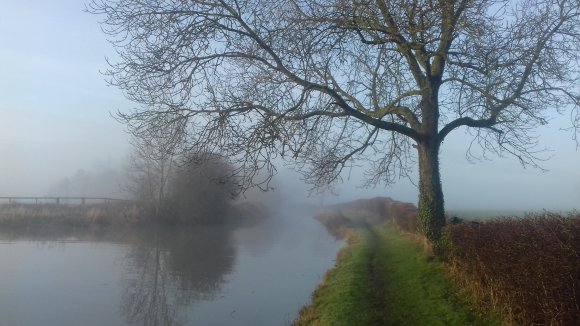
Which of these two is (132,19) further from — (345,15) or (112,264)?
(112,264)

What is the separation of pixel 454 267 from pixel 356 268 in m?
4.55

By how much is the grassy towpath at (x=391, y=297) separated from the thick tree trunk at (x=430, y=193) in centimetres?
89

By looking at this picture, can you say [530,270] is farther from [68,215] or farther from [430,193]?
[68,215]

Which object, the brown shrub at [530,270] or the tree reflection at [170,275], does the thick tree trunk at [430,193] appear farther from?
the tree reflection at [170,275]

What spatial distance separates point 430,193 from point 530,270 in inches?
324

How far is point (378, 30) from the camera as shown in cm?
1160

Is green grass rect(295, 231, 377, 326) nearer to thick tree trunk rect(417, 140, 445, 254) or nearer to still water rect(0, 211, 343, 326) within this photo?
still water rect(0, 211, 343, 326)

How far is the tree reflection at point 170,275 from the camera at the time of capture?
1200 cm

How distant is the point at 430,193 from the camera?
15.5 meters

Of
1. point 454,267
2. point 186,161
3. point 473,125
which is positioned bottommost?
point 454,267

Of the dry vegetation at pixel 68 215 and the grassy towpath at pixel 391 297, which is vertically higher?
the dry vegetation at pixel 68 215

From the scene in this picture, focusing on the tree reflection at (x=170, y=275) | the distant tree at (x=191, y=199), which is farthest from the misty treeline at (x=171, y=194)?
the tree reflection at (x=170, y=275)

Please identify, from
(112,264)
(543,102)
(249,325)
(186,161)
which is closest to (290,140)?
(186,161)

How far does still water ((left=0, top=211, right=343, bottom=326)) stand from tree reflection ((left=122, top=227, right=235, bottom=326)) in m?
0.03
